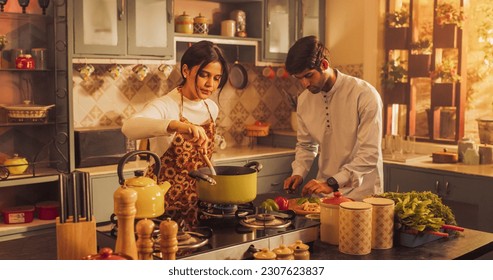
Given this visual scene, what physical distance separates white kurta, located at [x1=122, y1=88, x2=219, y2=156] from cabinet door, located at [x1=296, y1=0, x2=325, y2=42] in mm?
2703

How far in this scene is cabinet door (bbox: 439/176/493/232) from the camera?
368 cm

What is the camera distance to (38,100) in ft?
13.2

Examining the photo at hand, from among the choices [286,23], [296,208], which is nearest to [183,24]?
[286,23]

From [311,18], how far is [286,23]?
0.91 feet

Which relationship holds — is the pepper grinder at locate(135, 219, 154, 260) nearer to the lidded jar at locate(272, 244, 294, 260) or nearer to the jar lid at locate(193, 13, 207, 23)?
the lidded jar at locate(272, 244, 294, 260)

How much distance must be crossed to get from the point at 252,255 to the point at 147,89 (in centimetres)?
298

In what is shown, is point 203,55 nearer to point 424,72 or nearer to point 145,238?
point 145,238

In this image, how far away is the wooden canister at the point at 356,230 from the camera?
6.19ft

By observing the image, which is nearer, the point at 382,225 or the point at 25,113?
the point at 382,225

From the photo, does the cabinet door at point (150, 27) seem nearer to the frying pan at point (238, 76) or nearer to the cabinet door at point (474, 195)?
the frying pan at point (238, 76)

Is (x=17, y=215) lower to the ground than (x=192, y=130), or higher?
lower

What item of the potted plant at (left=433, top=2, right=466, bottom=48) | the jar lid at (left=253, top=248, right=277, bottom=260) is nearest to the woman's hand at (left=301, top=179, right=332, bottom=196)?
the jar lid at (left=253, top=248, right=277, bottom=260)

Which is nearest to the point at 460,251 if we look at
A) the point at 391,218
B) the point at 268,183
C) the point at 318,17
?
the point at 391,218
